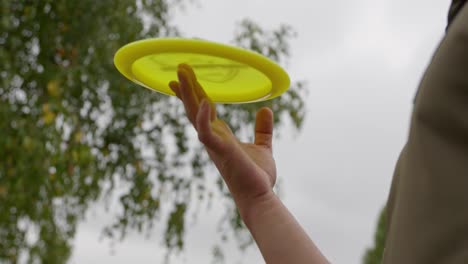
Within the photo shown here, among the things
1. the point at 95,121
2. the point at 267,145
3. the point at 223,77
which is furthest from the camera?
the point at 95,121

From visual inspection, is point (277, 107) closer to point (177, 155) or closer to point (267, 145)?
point (177, 155)

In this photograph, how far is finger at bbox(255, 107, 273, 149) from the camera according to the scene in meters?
1.52

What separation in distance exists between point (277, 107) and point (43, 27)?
2.49m

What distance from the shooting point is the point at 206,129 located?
3.89 ft

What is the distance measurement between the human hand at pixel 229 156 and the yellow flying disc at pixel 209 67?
5.3 inches

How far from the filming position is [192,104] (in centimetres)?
135

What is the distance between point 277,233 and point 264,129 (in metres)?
0.41

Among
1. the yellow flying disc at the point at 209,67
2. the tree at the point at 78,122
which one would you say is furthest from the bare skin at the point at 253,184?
the tree at the point at 78,122

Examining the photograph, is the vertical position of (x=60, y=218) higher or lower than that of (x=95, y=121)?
lower

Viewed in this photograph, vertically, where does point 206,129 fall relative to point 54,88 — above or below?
above

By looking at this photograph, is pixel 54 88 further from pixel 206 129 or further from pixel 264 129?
pixel 206 129

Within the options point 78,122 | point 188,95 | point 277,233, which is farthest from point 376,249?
point 277,233

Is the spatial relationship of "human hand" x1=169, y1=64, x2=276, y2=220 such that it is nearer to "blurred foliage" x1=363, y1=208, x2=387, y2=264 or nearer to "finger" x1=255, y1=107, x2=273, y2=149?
"finger" x1=255, y1=107, x2=273, y2=149

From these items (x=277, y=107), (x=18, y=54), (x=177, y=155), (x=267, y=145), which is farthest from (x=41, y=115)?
(x=267, y=145)
